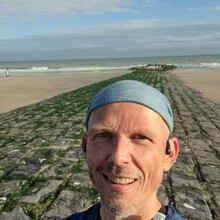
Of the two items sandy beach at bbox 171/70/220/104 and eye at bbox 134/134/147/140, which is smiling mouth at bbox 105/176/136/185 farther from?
sandy beach at bbox 171/70/220/104

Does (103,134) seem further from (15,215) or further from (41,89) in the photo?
(41,89)

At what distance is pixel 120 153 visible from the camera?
1.68 meters

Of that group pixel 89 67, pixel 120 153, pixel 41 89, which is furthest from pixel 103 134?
pixel 89 67

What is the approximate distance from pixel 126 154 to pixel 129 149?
0.09ft

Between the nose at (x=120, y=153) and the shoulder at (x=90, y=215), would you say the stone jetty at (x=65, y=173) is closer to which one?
the shoulder at (x=90, y=215)

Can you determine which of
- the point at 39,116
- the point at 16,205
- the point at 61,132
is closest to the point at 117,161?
the point at 16,205

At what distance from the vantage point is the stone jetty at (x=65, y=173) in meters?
3.96

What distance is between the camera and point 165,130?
5.86 feet

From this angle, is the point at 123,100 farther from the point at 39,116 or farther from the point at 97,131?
the point at 39,116

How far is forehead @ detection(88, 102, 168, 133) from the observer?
1722 mm

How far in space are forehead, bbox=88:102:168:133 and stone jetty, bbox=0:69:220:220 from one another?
2288 mm

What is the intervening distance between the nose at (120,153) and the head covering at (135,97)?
0.19 meters

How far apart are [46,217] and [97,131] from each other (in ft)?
7.40

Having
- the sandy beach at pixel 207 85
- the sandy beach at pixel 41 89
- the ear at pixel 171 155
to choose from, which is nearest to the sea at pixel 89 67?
the sandy beach at pixel 207 85
